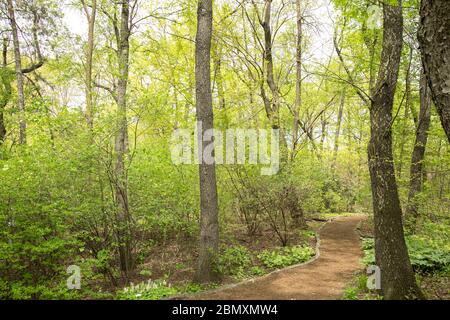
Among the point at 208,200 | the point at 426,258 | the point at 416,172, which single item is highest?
the point at 416,172

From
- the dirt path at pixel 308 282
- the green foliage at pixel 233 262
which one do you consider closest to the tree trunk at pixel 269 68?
the dirt path at pixel 308 282

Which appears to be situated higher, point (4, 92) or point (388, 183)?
point (4, 92)

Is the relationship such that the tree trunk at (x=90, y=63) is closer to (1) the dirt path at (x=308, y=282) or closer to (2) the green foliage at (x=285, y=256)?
(1) the dirt path at (x=308, y=282)

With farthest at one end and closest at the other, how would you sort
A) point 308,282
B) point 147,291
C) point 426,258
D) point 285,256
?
point 285,256 → point 426,258 → point 308,282 → point 147,291

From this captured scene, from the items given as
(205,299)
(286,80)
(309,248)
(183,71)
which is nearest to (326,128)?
(286,80)

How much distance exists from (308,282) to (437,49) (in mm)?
5199

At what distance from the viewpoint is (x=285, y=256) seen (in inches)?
332

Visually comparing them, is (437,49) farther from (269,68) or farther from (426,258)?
(269,68)

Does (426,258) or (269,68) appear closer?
(426,258)

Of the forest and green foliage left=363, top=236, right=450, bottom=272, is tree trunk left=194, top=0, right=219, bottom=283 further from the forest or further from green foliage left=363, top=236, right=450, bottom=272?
green foliage left=363, top=236, right=450, bottom=272

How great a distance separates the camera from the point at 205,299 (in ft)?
18.6

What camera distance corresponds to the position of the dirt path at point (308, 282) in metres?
5.78

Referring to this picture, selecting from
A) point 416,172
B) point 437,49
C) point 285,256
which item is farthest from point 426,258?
point 437,49

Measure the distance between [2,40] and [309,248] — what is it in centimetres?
1441
